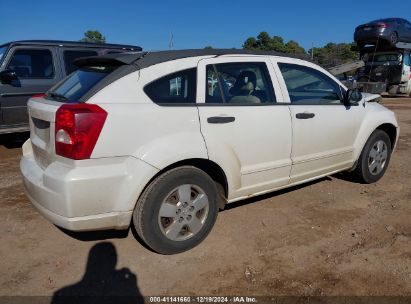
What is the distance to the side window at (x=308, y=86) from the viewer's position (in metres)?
3.95

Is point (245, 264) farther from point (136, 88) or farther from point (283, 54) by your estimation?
point (283, 54)

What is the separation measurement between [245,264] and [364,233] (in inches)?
52.6

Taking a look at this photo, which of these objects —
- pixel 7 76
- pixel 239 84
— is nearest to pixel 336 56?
pixel 7 76

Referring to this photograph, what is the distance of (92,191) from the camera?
275 centimetres

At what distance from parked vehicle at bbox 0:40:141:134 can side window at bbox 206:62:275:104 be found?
14.7ft

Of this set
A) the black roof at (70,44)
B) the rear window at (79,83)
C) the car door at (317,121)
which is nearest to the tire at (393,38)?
the black roof at (70,44)

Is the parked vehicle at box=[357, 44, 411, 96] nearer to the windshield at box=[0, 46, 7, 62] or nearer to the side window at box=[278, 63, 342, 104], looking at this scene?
the side window at box=[278, 63, 342, 104]

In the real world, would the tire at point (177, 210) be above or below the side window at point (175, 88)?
below

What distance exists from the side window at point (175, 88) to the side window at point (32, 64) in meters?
4.66

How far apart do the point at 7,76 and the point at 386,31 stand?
15.7m

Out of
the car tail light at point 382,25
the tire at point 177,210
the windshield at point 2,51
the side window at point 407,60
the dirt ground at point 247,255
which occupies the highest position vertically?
the car tail light at point 382,25

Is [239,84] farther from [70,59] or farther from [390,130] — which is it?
[70,59]

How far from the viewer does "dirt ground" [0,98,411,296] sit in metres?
2.85

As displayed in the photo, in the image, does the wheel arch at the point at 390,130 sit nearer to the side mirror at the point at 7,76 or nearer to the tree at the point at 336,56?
the side mirror at the point at 7,76
